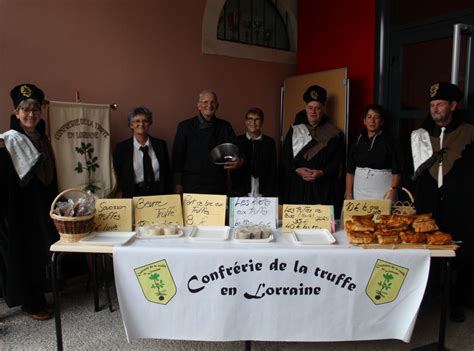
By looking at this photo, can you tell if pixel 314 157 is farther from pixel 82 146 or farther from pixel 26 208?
pixel 26 208

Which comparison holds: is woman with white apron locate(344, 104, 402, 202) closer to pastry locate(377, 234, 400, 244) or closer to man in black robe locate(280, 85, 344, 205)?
man in black robe locate(280, 85, 344, 205)

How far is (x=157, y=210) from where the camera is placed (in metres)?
2.15

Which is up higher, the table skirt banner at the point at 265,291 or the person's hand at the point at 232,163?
the person's hand at the point at 232,163

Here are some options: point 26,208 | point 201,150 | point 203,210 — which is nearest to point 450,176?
point 203,210

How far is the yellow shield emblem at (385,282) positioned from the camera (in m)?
1.86

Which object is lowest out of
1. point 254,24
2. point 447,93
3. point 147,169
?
point 147,169

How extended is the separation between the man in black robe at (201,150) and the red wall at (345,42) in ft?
4.57

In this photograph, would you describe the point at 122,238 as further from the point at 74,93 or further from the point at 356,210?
the point at 74,93

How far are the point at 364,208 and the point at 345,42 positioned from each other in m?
2.22

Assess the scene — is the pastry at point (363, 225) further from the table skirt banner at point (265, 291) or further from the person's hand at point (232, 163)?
the person's hand at point (232, 163)

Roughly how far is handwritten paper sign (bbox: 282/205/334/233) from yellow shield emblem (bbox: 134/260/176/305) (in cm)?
64

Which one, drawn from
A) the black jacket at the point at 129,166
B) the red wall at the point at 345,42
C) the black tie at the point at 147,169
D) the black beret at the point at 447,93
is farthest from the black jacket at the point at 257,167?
the black beret at the point at 447,93

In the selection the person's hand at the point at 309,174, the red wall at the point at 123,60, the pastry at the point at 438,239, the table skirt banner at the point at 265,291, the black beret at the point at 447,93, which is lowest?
the table skirt banner at the point at 265,291

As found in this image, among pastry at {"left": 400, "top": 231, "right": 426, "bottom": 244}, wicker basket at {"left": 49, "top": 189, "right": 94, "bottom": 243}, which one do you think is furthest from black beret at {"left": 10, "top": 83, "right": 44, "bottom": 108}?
pastry at {"left": 400, "top": 231, "right": 426, "bottom": 244}
